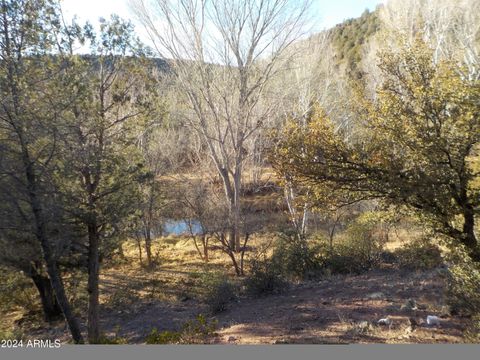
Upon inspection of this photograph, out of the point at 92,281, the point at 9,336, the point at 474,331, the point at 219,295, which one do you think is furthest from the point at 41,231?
the point at 474,331

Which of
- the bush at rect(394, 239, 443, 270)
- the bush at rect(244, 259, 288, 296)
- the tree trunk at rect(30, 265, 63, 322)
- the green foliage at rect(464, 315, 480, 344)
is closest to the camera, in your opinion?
the green foliage at rect(464, 315, 480, 344)

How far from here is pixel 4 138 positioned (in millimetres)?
6078

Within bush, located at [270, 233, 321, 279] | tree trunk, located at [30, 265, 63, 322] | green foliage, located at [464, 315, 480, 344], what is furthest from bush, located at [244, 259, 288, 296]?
tree trunk, located at [30, 265, 63, 322]

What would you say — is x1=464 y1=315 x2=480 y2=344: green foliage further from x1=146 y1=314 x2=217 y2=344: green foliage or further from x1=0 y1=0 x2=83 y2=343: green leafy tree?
x1=0 y1=0 x2=83 y2=343: green leafy tree

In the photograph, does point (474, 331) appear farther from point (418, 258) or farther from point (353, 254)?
point (353, 254)

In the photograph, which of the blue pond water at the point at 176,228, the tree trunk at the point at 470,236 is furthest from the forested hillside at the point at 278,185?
the blue pond water at the point at 176,228

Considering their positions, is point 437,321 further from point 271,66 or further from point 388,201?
point 271,66

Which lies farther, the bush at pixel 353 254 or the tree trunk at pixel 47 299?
the tree trunk at pixel 47 299

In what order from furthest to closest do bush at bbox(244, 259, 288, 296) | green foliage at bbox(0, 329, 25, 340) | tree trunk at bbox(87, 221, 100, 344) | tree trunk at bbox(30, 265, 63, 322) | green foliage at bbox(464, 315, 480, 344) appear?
tree trunk at bbox(30, 265, 63, 322) < bush at bbox(244, 259, 288, 296) < tree trunk at bbox(87, 221, 100, 344) < green foliage at bbox(0, 329, 25, 340) < green foliage at bbox(464, 315, 480, 344)

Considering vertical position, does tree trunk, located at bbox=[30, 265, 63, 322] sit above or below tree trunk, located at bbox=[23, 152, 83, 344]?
below

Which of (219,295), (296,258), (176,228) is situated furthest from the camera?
(176,228)

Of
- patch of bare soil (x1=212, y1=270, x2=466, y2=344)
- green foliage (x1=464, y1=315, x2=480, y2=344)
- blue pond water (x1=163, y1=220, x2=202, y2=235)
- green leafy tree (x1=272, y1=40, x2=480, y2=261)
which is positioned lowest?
blue pond water (x1=163, y1=220, x2=202, y2=235)

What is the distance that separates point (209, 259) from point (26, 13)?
14.5 m

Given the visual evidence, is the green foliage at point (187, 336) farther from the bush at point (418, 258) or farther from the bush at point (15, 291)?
the bush at point (15, 291)
